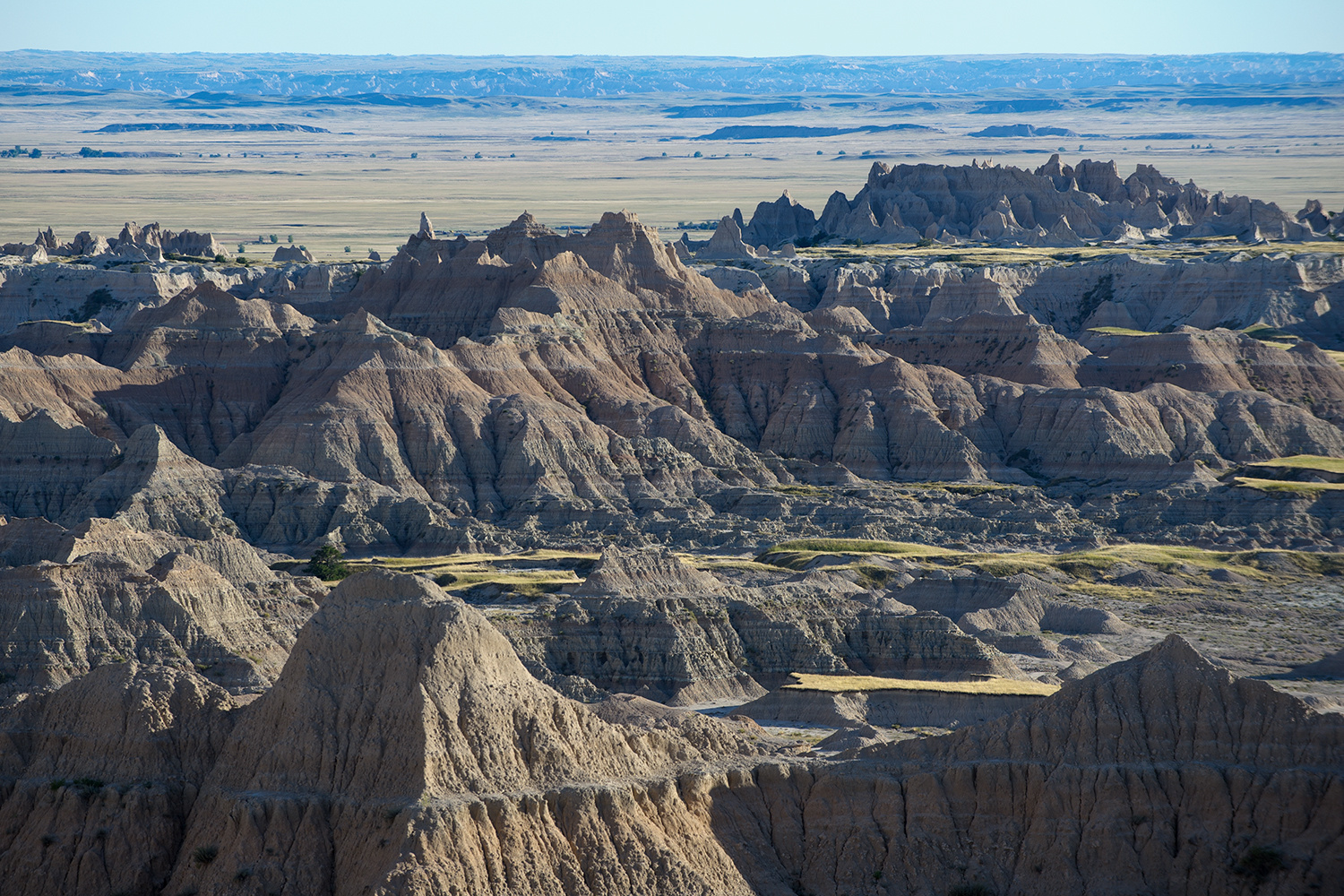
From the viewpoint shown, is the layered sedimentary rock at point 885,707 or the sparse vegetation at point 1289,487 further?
the sparse vegetation at point 1289,487

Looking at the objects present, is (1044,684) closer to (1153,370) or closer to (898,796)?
(898,796)

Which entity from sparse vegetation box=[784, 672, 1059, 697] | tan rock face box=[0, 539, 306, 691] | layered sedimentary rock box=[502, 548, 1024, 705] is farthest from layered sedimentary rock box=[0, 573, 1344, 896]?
layered sedimentary rock box=[502, 548, 1024, 705]

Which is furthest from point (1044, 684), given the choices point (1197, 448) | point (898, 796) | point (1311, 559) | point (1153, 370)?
point (1153, 370)

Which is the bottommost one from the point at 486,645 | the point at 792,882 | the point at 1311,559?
the point at 1311,559

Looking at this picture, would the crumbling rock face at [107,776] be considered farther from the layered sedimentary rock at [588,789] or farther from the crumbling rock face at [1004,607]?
the crumbling rock face at [1004,607]

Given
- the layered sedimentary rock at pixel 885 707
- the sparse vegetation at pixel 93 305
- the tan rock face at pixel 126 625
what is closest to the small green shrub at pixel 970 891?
the layered sedimentary rock at pixel 885 707

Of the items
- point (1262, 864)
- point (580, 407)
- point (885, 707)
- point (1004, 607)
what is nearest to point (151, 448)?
point (580, 407)

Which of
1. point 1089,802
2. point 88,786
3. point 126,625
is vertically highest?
point 1089,802

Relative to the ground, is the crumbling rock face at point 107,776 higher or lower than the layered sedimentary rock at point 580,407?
higher

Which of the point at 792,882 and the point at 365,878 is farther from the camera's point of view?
the point at 792,882

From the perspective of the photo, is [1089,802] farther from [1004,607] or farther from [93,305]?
[93,305]

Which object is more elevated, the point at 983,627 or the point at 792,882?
the point at 792,882
